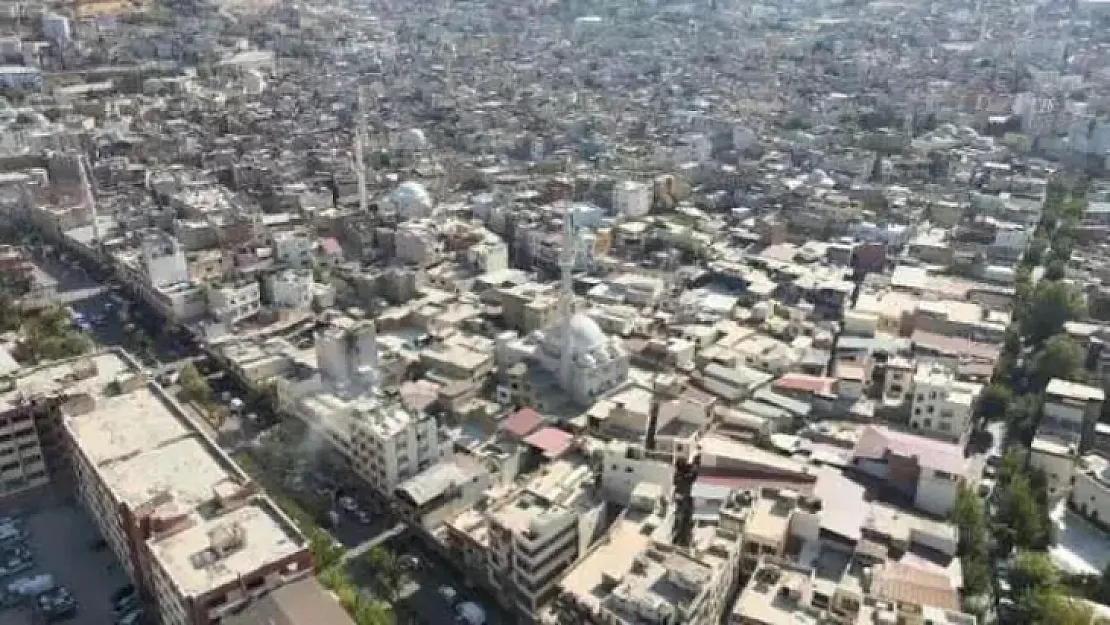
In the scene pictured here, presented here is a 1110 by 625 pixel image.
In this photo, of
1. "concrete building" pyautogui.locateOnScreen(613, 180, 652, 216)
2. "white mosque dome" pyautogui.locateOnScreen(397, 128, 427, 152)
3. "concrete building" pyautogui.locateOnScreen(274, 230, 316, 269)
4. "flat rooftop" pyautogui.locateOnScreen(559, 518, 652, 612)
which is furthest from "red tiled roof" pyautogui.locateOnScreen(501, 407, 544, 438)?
"white mosque dome" pyautogui.locateOnScreen(397, 128, 427, 152)

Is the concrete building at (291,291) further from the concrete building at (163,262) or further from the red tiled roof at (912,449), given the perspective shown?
the red tiled roof at (912,449)

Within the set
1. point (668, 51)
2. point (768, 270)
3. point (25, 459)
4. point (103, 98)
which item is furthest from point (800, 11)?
point (25, 459)

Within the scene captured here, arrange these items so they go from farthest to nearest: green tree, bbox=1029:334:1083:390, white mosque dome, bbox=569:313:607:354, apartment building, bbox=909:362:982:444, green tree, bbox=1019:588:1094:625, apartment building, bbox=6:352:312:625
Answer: green tree, bbox=1029:334:1083:390 → white mosque dome, bbox=569:313:607:354 → apartment building, bbox=909:362:982:444 → green tree, bbox=1019:588:1094:625 → apartment building, bbox=6:352:312:625

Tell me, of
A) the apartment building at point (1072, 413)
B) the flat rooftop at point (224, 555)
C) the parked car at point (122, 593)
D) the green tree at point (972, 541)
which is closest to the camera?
the flat rooftop at point (224, 555)

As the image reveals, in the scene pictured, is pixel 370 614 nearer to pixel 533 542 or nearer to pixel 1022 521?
pixel 533 542

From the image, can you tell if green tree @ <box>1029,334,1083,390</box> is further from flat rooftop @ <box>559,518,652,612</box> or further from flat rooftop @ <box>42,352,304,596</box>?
flat rooftop @ <box>42,352,304,596</box>

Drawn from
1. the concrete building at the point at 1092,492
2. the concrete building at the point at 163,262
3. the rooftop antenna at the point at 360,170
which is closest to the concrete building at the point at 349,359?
the concrete building at the point at 163,262

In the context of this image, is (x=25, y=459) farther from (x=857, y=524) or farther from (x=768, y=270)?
(x=768, y=270)

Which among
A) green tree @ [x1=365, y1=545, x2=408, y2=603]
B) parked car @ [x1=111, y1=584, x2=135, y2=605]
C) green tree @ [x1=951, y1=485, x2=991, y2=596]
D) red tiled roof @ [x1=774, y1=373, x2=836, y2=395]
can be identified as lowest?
parked car @ [x1=111, y1=584, x2=135, y2=605]
